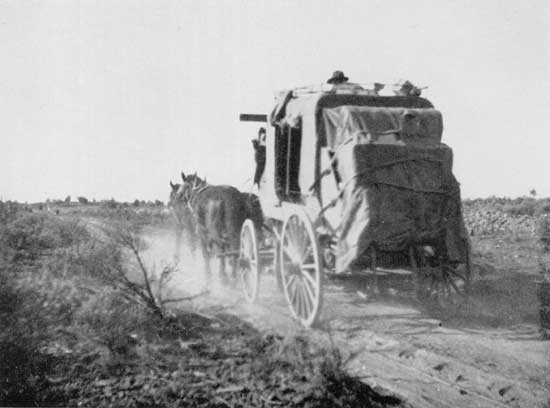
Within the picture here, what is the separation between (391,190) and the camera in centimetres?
605

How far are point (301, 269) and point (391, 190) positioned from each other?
62.5 inches

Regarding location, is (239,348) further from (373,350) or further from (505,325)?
(505,325)

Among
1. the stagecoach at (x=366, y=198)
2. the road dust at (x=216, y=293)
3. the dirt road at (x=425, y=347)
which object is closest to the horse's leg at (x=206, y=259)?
the road dust at (x=216, y=293)

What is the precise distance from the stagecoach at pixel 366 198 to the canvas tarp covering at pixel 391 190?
12mm

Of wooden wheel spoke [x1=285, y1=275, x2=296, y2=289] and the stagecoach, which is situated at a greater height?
the stagecoach

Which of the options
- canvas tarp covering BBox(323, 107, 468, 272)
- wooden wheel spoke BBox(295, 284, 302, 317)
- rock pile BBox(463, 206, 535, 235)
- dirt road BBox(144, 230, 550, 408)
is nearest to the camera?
dirt road BBox(144, 230, 550, 408)

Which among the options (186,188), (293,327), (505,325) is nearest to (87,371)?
(293,327)

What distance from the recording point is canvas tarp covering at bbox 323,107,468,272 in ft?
19.4

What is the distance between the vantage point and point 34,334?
4988 mm

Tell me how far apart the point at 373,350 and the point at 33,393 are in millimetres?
3342

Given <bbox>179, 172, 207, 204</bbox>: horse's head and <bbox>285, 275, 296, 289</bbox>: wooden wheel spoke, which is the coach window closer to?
<bbox>285, 275, 296, 289</bbox>: wooden wheel spoke

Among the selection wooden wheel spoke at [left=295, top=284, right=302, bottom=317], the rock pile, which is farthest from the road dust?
the rock pile

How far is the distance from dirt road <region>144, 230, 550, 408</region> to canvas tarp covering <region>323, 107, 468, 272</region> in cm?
93

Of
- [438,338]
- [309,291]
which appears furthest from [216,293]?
[438,338]
